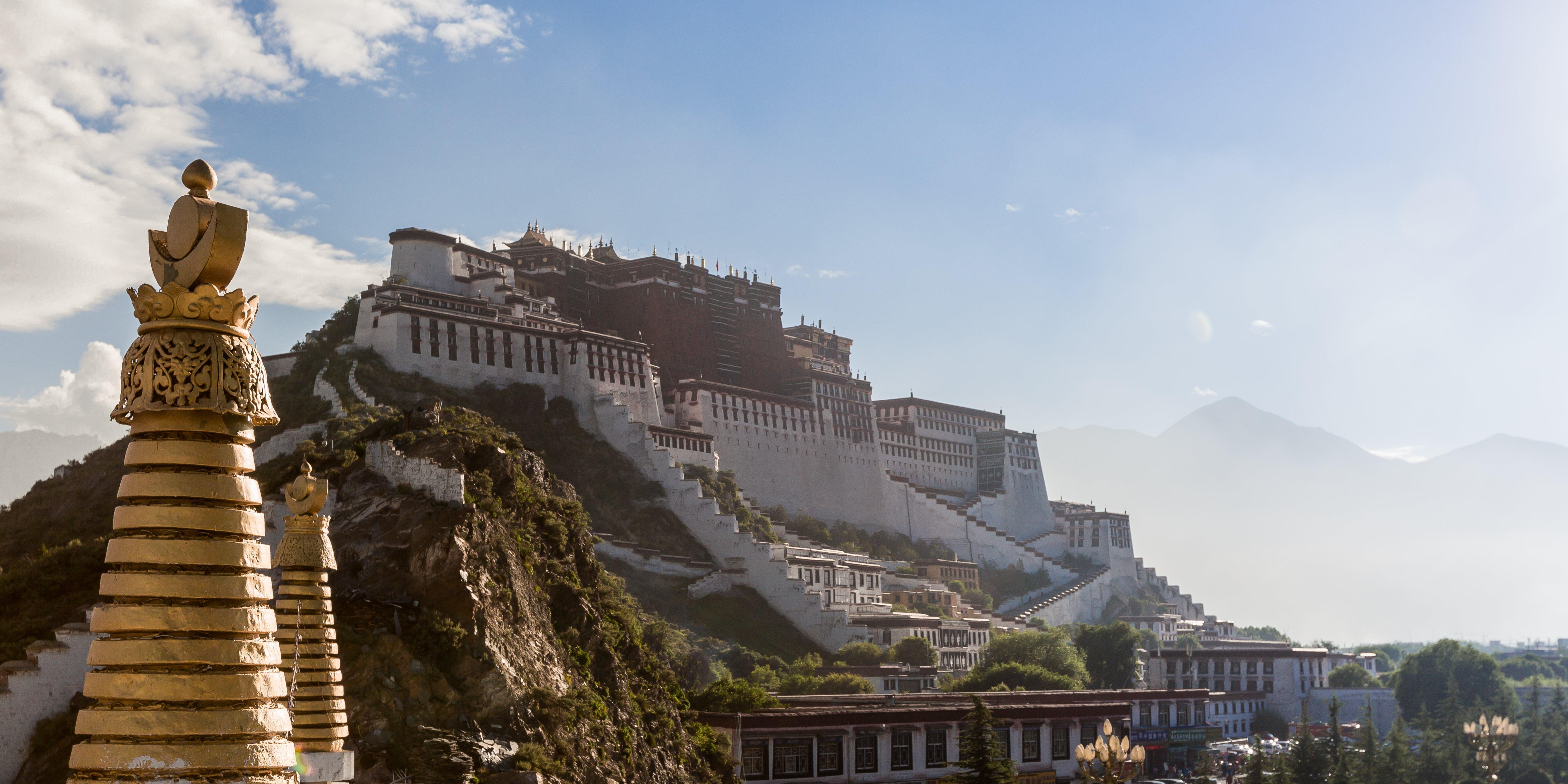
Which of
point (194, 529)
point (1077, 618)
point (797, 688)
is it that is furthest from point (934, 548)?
point (194, 529)

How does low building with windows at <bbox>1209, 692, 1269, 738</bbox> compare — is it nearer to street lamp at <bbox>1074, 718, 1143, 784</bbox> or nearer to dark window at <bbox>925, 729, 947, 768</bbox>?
dark window at <bbox>925, 729, 947, 768</bbox>

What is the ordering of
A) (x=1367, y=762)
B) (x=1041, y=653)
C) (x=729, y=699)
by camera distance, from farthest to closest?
(x=1041, y=653), (x=1367, y=762), (x=729, y=699)

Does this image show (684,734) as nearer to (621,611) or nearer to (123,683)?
(621,611)

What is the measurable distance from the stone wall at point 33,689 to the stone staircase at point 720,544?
42332 millimetres

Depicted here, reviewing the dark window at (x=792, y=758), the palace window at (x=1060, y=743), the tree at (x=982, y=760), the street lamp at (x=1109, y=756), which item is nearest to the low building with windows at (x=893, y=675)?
the palace window at (x=1060, y=743)

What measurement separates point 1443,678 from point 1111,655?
3830 cm

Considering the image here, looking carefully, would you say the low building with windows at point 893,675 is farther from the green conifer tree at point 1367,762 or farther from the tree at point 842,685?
the green conifer tree at point 1367,762

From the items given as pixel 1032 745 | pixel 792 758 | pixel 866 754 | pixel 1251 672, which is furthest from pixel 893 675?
pixel 1251 672

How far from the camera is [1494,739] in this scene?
4453cm

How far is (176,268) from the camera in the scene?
19.7 feet

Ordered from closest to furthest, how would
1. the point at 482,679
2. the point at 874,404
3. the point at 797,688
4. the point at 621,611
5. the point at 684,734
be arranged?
the point at 482,679 → the point at 684,734 → the point at 621,611 → the point at 797,688 → the point at 874,404

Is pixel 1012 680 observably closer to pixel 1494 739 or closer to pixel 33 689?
pixel 1494 739

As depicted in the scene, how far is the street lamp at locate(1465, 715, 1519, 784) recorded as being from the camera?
137 feet

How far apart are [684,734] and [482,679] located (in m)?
8.61
